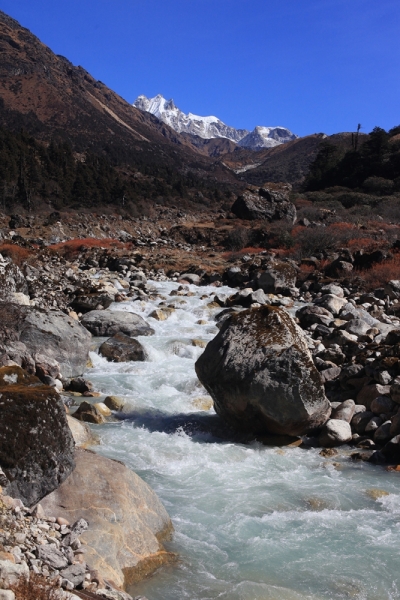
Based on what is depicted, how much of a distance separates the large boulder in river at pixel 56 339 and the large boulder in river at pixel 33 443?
5.72 metres

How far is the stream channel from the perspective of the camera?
4.66m

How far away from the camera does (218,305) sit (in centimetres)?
1819

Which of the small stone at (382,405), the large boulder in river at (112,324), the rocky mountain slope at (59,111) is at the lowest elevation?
the small stone at (382,405)

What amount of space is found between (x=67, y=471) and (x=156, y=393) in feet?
18.1

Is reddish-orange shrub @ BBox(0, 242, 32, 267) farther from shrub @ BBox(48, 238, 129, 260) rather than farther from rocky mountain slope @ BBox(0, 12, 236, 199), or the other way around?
rocky mountain slope @ BBox(0, 12, 236, 199)

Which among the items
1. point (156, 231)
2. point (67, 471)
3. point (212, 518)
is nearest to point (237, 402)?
point (212, 518)

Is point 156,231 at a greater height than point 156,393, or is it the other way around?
point 156,231

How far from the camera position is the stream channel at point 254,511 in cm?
466

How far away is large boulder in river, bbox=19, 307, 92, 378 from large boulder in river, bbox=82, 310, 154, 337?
224 cm

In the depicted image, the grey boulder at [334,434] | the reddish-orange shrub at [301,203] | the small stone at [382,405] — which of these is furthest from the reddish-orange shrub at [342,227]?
the grey boulder at [334,434]

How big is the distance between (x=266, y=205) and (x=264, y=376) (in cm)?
3227

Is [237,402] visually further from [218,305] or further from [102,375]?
[218,305]

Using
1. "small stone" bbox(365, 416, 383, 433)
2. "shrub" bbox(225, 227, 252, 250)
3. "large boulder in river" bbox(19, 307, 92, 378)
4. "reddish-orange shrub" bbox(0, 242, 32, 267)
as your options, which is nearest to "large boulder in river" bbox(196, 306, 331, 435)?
"small stone" bbox(365, 416, 383, 433)

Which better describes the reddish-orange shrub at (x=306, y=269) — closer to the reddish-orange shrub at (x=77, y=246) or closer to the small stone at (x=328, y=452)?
the reddish-orange shrub at (x=77, y=246)
